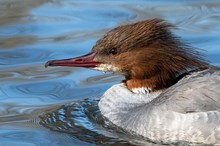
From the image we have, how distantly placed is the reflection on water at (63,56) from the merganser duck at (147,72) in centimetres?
16

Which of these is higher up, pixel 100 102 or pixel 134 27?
pixel 134 27

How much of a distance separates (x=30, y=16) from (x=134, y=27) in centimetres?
368

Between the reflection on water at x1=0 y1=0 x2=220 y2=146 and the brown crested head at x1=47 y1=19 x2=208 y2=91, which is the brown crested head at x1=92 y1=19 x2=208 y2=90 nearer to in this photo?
the brown crested head at x1=47 y1=19 x2=208 y2=91

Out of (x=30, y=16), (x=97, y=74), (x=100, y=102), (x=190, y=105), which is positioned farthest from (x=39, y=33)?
(x=190, y=105)

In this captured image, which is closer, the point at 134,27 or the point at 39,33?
the point at 134,27

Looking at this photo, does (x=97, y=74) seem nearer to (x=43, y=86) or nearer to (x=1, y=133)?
(x=43, y=86)

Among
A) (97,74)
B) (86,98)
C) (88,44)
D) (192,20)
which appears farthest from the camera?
(192,20)

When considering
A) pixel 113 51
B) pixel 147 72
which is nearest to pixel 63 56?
pixel 113 51

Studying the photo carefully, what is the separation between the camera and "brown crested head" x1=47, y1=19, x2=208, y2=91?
8531mm

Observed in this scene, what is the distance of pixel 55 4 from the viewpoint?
40.8ft

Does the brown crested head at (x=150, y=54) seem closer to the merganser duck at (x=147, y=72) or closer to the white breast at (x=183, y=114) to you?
the merganser duck at (x=147, y=72)

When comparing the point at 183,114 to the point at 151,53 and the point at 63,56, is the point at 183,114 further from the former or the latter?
the point at 63,56

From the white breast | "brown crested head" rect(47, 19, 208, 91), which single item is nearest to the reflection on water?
the white breast

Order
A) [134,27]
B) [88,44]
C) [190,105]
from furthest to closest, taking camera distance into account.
Result: [88,44] < [134,27] < [190,105]
